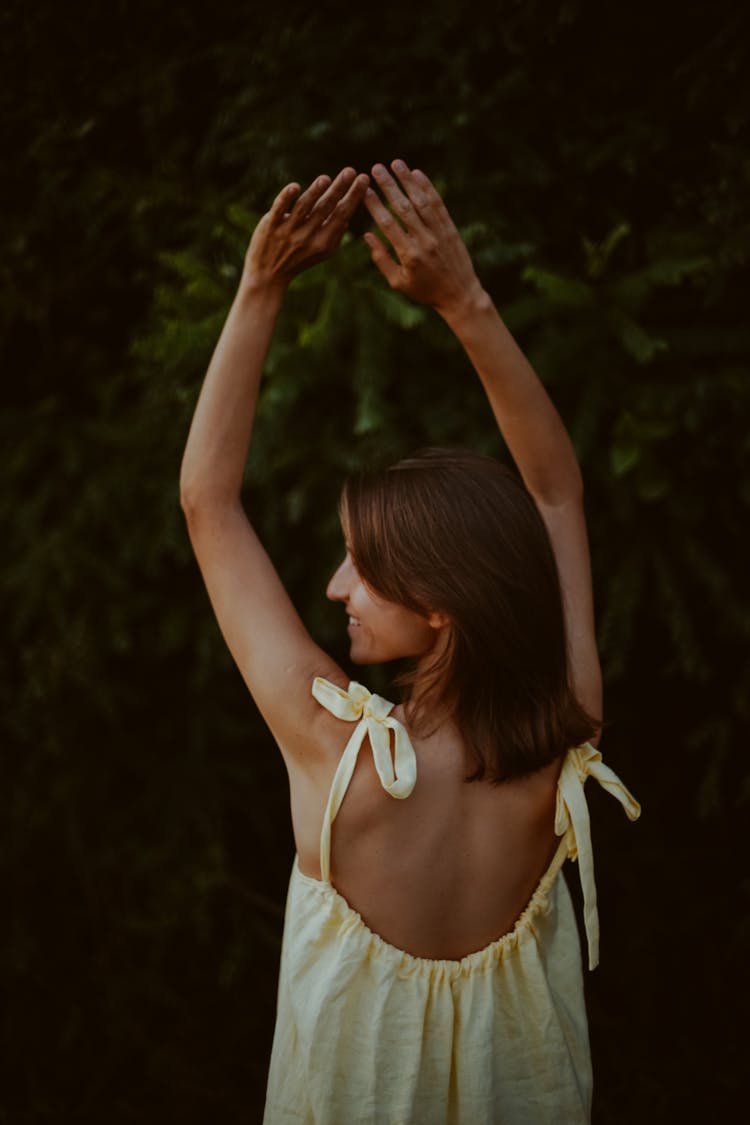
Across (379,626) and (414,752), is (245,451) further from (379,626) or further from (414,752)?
(414,752)

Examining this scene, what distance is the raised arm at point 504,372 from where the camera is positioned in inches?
74.8

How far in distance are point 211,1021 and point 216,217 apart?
337 cm

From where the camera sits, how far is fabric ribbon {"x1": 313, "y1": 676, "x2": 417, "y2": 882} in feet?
5.42

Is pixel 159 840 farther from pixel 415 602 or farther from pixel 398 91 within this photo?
pixel 398 91

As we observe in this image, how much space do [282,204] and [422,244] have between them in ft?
0.95

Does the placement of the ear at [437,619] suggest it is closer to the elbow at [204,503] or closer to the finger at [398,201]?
the elbow at [204,503]

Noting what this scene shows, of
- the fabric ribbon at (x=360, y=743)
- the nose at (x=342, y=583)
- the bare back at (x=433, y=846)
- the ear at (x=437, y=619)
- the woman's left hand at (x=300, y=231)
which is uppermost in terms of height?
the woman's left hand at (x=300, y=231)

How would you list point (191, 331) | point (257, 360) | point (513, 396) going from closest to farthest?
point (257, 360), point (513, 396), point (191, 331)

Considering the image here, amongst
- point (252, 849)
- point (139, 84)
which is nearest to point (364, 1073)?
point (252, 849)

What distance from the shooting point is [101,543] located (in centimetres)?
345

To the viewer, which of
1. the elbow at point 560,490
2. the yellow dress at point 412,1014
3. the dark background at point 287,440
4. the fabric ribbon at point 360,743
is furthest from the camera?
the dark background at point 287,440

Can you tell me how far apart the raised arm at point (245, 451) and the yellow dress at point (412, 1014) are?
135 mm

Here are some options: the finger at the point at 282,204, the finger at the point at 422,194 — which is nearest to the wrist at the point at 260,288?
the finger at the point at 282,204

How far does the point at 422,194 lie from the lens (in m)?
1.87
